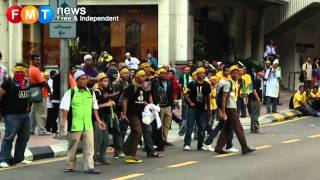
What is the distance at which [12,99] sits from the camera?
1100 centimetres

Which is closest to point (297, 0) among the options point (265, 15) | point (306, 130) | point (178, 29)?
point (265, 15)

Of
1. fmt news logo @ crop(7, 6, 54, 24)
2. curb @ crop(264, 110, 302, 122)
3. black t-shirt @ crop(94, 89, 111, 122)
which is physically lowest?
→ curb @ crop(264, 110, 302, 122)

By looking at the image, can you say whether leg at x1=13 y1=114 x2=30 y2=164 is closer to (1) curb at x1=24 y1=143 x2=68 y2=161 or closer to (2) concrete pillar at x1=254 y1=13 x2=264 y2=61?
(1) curb at x1=24 y1=143 x2=68 y2=161

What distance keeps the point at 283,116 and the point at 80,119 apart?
1167 cm

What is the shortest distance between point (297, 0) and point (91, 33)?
444 inches

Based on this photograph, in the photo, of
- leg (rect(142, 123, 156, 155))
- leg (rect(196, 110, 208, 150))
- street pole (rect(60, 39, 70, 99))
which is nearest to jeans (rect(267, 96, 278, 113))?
leg (rect(196, 110, 208, 150))

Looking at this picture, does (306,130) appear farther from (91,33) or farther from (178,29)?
(91,33)

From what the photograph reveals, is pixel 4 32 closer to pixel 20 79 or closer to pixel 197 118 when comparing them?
pixel 197 118

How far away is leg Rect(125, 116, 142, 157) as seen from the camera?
1154 centimetres

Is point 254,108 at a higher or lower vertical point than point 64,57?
lower

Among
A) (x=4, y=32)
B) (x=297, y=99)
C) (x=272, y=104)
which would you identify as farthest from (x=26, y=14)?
(x=297, y=99)

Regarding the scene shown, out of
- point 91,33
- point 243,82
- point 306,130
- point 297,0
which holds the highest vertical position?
point 297,0

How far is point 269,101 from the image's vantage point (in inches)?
826

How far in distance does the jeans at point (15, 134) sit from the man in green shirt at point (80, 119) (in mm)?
1066
